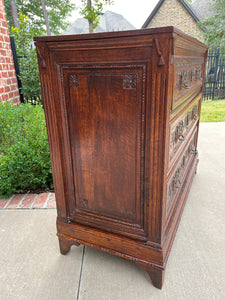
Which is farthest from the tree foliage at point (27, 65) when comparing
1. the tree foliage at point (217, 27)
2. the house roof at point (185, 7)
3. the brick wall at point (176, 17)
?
the house roof at point (185, 7)

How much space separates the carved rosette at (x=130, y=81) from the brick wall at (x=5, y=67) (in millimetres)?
2444

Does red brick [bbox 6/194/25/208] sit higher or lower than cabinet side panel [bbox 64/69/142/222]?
lower

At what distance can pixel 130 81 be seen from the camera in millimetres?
1176

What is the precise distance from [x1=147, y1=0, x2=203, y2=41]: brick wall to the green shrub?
1640 centimetres

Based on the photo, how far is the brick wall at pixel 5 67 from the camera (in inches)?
122

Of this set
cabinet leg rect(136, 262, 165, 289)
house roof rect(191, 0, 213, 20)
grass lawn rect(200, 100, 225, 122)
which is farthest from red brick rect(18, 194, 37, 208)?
house roof rect(191, 0, 213, 20)

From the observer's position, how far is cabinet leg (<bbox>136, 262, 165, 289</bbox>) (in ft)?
4.66

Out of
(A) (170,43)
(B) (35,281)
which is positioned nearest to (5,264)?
(B) (35,281)

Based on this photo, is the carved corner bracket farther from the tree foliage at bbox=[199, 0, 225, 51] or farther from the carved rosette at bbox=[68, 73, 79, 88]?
the tree foliage at bbox=[199, 0, 225, 51]

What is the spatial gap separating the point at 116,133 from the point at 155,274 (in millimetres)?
922

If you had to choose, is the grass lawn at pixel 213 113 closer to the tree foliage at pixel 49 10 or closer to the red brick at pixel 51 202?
the red brick at pixel 51 202

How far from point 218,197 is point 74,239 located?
1684mm

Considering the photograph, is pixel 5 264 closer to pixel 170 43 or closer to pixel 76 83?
pixel 76 83

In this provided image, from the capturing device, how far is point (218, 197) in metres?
2.52
